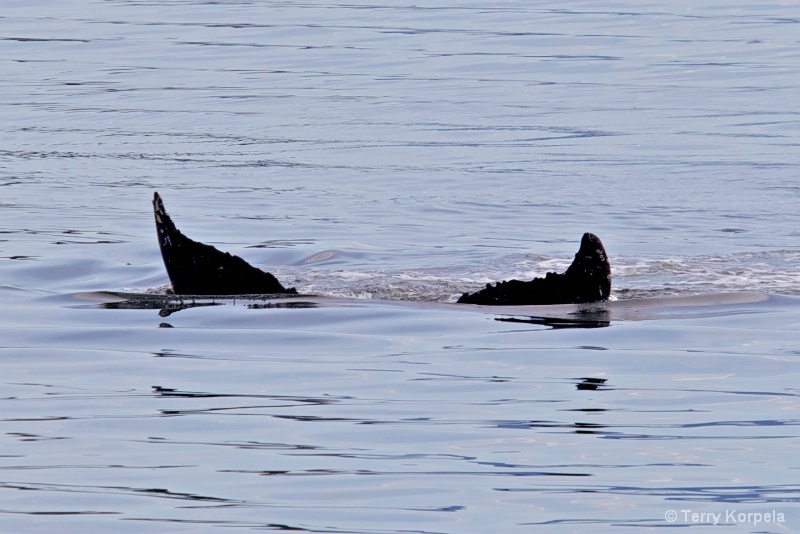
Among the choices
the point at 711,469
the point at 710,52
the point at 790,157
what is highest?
the point at 710,52

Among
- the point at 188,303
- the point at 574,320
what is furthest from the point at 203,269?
the point at 574,320

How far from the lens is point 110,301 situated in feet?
34.8

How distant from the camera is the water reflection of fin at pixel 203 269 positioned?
10125 mm

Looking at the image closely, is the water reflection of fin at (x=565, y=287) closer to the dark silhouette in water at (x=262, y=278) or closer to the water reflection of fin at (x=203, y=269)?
the dark silhouette in water at (x=262, y=278)

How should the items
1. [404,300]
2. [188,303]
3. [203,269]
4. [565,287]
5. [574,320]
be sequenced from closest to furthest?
[574,320] → [565,287] → [188,303] → [203,269] → [404,300]

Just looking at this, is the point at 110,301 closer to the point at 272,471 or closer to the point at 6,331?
the point at 6,331

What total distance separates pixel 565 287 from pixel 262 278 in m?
1.89

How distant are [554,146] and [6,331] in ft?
35.0

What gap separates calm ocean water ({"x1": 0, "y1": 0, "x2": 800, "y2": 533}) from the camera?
6039mm

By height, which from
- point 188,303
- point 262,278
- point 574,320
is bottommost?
point 574,320

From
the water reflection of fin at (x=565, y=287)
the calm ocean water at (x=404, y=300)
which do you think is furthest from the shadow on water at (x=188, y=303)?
the water reflection of fin at (x=565, y=287)

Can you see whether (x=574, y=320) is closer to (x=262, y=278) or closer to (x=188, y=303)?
(x=262, y=278)

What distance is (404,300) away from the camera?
34.4 feet

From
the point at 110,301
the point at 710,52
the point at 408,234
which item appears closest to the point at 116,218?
the point at 408,234
